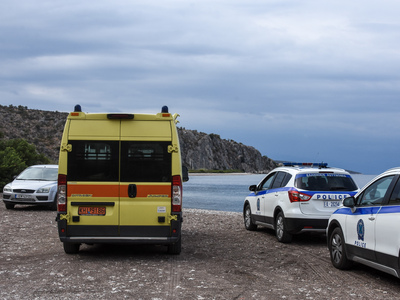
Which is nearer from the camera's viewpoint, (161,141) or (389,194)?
(389,194)

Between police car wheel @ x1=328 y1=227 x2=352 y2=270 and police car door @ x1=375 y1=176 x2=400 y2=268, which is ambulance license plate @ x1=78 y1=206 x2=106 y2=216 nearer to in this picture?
police car wheel @ x1=328 y1=227 x2=352 y2=270

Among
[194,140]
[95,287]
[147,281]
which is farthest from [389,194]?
[194,140]

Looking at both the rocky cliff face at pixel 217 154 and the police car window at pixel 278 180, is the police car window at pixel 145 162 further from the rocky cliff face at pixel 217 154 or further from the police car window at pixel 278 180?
the rocky cliff face at pixel 217 154

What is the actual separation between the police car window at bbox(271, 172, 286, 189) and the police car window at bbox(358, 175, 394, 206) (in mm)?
4463

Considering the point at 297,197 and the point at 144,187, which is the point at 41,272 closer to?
the point at 144,187

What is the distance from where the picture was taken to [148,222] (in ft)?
32.8

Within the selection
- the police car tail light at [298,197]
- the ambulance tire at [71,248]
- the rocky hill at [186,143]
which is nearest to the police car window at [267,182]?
the police car tail light at [298,197]

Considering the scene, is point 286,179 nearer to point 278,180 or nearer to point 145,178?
point 278,180

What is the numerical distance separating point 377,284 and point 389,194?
1.34 metres

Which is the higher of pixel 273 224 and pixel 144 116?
pixel 144 116

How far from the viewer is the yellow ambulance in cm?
1002

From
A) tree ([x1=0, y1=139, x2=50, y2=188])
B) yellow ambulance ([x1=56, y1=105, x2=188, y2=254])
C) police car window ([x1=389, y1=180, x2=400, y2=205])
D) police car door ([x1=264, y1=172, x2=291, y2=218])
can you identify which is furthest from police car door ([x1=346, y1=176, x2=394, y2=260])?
tree ([x1=0, y1=139, x2=50, y2=188])

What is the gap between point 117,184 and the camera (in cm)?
1006

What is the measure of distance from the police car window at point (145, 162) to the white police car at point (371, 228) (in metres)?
3.06
